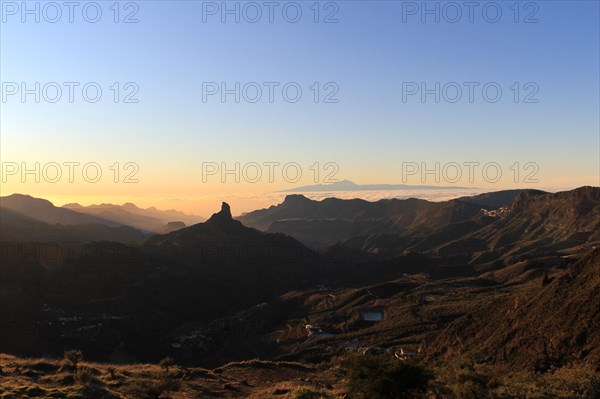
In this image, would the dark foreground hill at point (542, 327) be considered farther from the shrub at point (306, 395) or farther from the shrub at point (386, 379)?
the shrub at point (306, 395)

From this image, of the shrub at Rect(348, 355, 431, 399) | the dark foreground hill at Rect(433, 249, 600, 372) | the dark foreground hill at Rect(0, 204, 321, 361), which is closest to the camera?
the shrub at Rect(348, 355, 431, 399)

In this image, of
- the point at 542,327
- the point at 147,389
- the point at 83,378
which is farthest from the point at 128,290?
the point at 542,327

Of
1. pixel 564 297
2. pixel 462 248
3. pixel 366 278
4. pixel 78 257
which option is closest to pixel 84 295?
pixel 78 257

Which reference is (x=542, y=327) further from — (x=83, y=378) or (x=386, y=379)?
(x=83, y=378)

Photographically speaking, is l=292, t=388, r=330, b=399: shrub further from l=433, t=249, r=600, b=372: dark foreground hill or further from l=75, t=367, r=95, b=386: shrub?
l=433, t=249, r=600, b=372: dark foreground hill

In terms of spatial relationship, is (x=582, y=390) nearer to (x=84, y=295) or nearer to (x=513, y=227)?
(x=84, y=295)

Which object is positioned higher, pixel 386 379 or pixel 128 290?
pixel 386 379

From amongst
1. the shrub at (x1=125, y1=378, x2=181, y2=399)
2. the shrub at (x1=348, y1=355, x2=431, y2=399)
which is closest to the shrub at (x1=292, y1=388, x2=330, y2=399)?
the shrub at (x1=348, y1=355, x2=431, y2=399)

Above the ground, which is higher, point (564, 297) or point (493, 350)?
point (564, 297)
